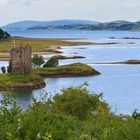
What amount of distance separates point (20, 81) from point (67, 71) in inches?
768

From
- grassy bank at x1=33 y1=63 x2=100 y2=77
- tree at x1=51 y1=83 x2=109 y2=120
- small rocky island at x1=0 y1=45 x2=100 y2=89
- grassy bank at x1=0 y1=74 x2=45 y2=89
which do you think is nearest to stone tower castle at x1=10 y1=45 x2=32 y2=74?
small rocky island at x1=0 y1=45 x2=100 y2=89

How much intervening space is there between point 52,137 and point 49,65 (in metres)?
114

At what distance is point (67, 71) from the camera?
11956 centimetres

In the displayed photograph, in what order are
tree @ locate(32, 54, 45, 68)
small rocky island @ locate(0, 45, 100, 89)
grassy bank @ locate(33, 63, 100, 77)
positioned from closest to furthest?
small rocky island @ locate(0, 45, 100, 89)
grassy bank @ locate(33, 63, 100, 77)
tree @ locate(32, 54, 45, 68)

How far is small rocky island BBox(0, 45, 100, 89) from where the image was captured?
100312mm

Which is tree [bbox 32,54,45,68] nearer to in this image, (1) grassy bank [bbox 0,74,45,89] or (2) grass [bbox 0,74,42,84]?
(2) grass [bbox 0,74,42,84]

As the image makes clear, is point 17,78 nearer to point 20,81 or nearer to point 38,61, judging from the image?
point 20,81

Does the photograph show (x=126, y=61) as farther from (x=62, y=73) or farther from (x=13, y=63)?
(x=13, y=63)

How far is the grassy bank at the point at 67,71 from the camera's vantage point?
118m

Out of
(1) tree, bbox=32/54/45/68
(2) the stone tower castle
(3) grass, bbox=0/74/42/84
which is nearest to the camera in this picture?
(3) grass, bbox=0/74/42/84

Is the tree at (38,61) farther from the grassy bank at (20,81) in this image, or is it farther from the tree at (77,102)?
the tree at (77,102)

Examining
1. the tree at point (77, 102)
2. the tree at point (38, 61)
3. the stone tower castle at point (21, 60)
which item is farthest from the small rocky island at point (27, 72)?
the tree at point (77, 102)

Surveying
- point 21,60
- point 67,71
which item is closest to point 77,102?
point 21,60

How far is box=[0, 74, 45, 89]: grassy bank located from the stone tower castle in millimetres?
3522
